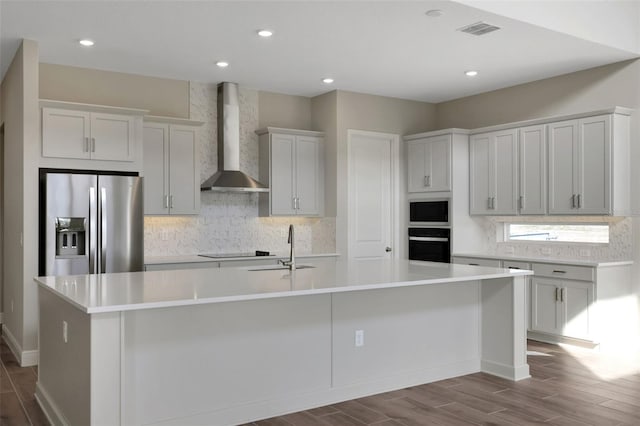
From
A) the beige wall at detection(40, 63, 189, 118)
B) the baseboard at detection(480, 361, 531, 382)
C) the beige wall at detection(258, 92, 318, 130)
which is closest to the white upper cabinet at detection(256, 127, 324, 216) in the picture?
the beige wall at detection(258, 92, 318, 130)

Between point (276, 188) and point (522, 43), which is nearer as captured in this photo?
point (522, 43)

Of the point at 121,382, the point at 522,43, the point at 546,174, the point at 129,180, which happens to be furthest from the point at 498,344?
the point at 129,180

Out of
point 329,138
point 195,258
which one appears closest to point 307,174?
point 329,138

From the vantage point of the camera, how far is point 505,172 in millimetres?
6539

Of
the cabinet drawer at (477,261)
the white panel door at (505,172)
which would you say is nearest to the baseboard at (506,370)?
the cabinet drawer at (477,261)

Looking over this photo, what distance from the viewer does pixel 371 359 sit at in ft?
13.6

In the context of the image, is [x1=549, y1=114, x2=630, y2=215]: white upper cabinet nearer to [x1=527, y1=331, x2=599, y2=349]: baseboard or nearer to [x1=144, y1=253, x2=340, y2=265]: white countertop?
[x1=527, y1=331, x2=599, y2=349]: baseboard

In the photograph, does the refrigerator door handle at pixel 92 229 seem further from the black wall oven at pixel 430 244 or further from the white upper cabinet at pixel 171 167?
the black wall oven at pixel 430 244

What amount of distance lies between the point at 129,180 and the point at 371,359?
9.49ft

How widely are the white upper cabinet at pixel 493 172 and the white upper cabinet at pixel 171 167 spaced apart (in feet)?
10.6

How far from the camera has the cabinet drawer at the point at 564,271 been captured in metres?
5.44

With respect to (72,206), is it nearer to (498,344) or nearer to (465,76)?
(498,344)

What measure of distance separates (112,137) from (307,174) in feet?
7.79

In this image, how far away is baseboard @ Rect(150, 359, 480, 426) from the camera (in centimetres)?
345
